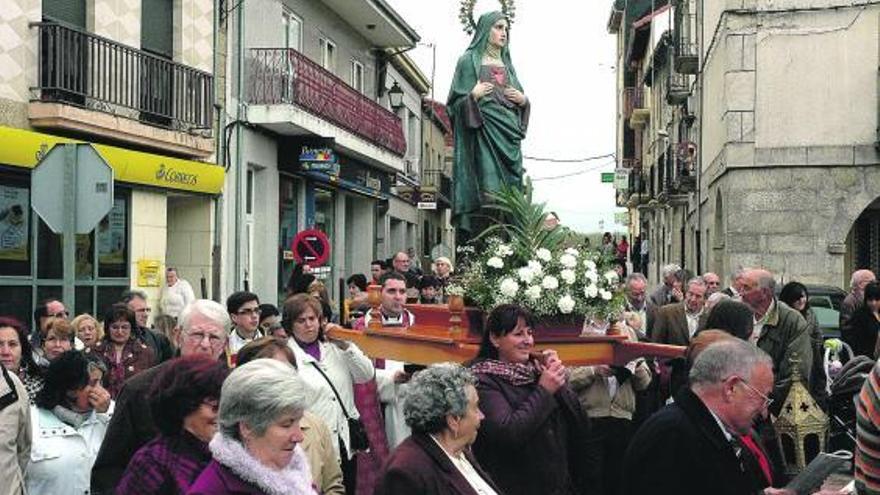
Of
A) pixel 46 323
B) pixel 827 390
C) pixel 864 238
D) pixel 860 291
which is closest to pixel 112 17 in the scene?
pixel 46 323

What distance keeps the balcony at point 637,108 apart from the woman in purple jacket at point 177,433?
45.2 meters

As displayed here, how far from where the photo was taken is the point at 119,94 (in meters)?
16.8

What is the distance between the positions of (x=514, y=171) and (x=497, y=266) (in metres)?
2.14

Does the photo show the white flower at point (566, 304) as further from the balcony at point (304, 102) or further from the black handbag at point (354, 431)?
the balcony at point (304, 102)

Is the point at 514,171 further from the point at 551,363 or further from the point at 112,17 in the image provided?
the point at 112,17

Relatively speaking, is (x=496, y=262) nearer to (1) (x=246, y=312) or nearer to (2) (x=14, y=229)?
(1) (x=246, y=312)

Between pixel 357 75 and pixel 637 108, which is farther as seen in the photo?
pixel 637 108

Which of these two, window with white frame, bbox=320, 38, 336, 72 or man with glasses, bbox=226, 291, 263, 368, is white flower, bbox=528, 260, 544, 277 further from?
window with white frame, bbox=320, 38, 336, 72

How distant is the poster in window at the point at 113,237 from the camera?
17275mm

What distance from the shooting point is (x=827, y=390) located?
8.38 metres

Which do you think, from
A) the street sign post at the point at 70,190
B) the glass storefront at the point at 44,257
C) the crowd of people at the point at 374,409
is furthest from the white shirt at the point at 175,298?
the street sign post at the point at 70,190

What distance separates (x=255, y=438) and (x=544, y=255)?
356cm

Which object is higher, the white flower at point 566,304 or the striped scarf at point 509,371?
the white flower at point 566,304

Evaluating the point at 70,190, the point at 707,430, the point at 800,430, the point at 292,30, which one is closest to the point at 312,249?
the point at 70,190
